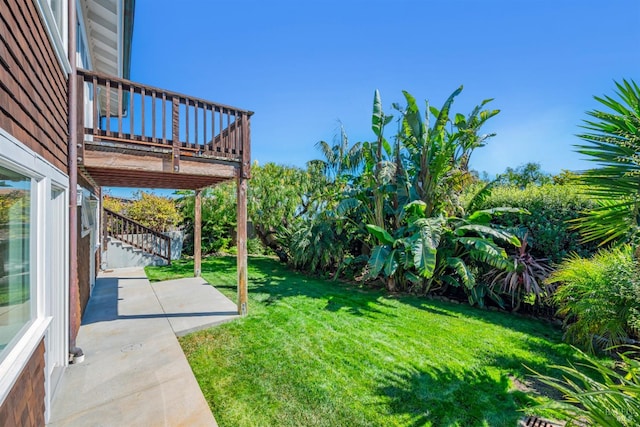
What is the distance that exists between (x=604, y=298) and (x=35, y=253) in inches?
288

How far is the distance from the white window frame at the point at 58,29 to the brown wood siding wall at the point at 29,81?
3.2 inches

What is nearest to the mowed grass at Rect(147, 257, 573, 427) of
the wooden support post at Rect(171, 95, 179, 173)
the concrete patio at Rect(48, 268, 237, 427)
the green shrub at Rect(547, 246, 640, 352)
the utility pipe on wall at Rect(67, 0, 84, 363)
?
the concrete patio at Rect(48, 268, 237, 427)

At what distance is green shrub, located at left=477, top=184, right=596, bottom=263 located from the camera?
6.79 meters

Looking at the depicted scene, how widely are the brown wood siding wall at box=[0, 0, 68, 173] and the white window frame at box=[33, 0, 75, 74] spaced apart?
82 mm

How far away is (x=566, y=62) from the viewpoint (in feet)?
26.4

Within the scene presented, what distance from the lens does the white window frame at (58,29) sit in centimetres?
248

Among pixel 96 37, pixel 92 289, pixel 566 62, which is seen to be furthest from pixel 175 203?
pixel 566 62

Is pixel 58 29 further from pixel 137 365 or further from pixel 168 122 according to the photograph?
pixel 137 365

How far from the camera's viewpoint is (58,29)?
10.4ft

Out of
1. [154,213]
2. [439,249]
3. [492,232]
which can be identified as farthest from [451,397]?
[154,213]

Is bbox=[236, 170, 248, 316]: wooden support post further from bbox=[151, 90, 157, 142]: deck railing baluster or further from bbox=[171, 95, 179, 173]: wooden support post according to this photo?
bbox=[151, 90, 157, 142]: deck railing baluster

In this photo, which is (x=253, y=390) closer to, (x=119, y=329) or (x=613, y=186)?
(x=119, y=329)

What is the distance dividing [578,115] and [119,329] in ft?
24.9

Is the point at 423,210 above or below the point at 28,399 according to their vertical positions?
above
